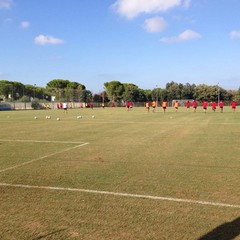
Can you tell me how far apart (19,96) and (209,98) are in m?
64.5

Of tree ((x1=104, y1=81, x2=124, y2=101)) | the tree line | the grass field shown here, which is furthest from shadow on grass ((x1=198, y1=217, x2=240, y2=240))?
tree ((x1=104, y1=81, x2=124, y2=101))

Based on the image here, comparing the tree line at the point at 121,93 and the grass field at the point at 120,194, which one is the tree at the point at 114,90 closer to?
the tree line at the point at 121,93

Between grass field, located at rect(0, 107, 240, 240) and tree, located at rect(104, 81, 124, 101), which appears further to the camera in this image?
tree, located at rect(104, 81, 124, 101)

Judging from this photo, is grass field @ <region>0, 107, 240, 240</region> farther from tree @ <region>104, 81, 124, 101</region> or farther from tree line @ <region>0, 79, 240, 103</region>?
tree @ <region>104, 81, 124, 101</region>

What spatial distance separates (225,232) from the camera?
4438 mm

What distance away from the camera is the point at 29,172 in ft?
26.0

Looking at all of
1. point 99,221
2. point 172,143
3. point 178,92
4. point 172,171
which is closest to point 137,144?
point 172,143

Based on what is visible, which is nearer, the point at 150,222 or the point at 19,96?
the point at 150,222

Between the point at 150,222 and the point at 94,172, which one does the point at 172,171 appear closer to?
the point at 94,172

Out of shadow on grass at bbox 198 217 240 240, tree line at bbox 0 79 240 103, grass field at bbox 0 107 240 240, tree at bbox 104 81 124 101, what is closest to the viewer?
shadow on grass at bbox 198 217 240 240

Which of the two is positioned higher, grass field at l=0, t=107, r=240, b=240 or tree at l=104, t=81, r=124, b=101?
tree at l=104, t=81, r=124, b=101

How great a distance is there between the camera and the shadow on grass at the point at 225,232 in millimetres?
4297

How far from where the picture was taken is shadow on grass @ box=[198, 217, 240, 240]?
Answer: 4297 mm

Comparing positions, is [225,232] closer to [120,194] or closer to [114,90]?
[120,194]
